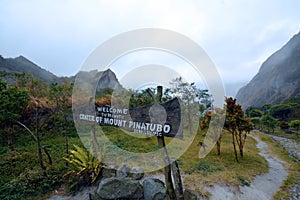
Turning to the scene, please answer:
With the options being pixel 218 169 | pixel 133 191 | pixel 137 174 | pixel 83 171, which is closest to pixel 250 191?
pixel 218 169

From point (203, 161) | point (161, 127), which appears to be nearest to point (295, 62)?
point (203, 161)

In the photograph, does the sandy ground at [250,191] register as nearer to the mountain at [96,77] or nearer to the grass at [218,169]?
the grass at [218,169]

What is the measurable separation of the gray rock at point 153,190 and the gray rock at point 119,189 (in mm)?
179

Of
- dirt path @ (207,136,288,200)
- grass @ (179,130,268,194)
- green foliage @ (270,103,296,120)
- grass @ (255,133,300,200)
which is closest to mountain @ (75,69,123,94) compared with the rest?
grass @ (179,130,268,194)

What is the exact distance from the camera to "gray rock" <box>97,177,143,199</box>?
4.03 m

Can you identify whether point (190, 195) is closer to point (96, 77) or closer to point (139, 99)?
point (139, 99)

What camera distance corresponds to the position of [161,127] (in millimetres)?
3291

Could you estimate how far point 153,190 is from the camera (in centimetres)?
402

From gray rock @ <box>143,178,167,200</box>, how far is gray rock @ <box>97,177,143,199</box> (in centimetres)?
18

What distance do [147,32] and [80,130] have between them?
672 centimetres

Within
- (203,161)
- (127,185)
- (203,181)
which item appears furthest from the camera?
(203,161)

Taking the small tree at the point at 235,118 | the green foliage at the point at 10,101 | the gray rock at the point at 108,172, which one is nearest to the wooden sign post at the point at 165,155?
the gray rock at the point at 108,172

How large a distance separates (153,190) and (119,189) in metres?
0.76

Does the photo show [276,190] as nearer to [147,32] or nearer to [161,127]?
[161,127]
